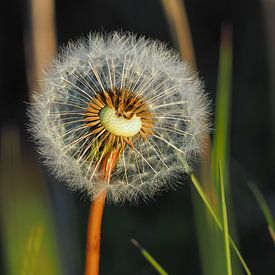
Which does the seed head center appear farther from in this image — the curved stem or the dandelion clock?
the curved stem

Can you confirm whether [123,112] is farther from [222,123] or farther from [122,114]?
[222,123]

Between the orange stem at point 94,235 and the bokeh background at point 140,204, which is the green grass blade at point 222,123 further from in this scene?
the bokeh background at point 140,204

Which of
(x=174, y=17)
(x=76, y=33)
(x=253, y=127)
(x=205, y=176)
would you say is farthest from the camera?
(x=76, y=33)

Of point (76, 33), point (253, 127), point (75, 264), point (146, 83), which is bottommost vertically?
point (146, 83)

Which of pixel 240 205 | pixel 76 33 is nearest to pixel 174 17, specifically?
pixel 240 205

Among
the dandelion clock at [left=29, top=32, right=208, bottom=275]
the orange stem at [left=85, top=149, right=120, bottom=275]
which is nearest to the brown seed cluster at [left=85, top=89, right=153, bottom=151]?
the dandelion clock at [left=29, top=32, right=208, bottom=275]

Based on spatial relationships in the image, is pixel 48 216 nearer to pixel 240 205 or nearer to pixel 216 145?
pixel 216 145

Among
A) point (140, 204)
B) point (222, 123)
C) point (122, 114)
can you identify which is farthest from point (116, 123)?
point (140, 204)

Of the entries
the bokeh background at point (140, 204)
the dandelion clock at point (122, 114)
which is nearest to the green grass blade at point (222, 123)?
the dandelion clock at point (122, 114)
